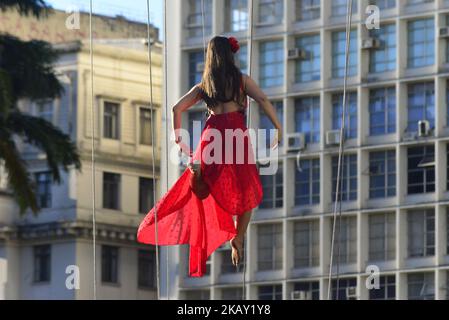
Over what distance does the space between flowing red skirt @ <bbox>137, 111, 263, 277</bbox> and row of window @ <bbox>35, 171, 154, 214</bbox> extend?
65276 mm

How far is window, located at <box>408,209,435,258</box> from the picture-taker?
72.4 m

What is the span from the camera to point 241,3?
3009 inches

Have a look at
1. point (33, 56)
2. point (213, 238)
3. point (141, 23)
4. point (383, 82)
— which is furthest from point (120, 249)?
point (213, 238)

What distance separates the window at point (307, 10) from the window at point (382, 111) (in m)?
3.45

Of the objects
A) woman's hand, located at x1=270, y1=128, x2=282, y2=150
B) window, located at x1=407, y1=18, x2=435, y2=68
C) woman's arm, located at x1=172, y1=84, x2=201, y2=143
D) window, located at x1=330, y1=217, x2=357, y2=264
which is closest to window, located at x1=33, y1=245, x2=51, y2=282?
window, located at x1=330, y1=217, x2=357, y2=264

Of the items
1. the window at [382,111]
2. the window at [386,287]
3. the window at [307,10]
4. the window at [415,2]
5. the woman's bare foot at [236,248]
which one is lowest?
the woman's bare foot at [236,248]

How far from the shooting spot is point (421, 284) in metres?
72.3

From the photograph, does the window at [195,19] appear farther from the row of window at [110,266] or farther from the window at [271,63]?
the row of window at [110,266]

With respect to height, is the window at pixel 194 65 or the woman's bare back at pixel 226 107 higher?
the window at pixel 194 65

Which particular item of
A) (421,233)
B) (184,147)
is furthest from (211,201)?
(421,233)

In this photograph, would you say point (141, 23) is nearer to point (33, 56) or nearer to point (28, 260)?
point (28, 260)

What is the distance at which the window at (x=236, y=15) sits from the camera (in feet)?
249

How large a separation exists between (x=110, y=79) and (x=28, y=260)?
289 inches

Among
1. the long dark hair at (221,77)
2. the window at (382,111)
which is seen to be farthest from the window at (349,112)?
the long dark hair at (221,77)
